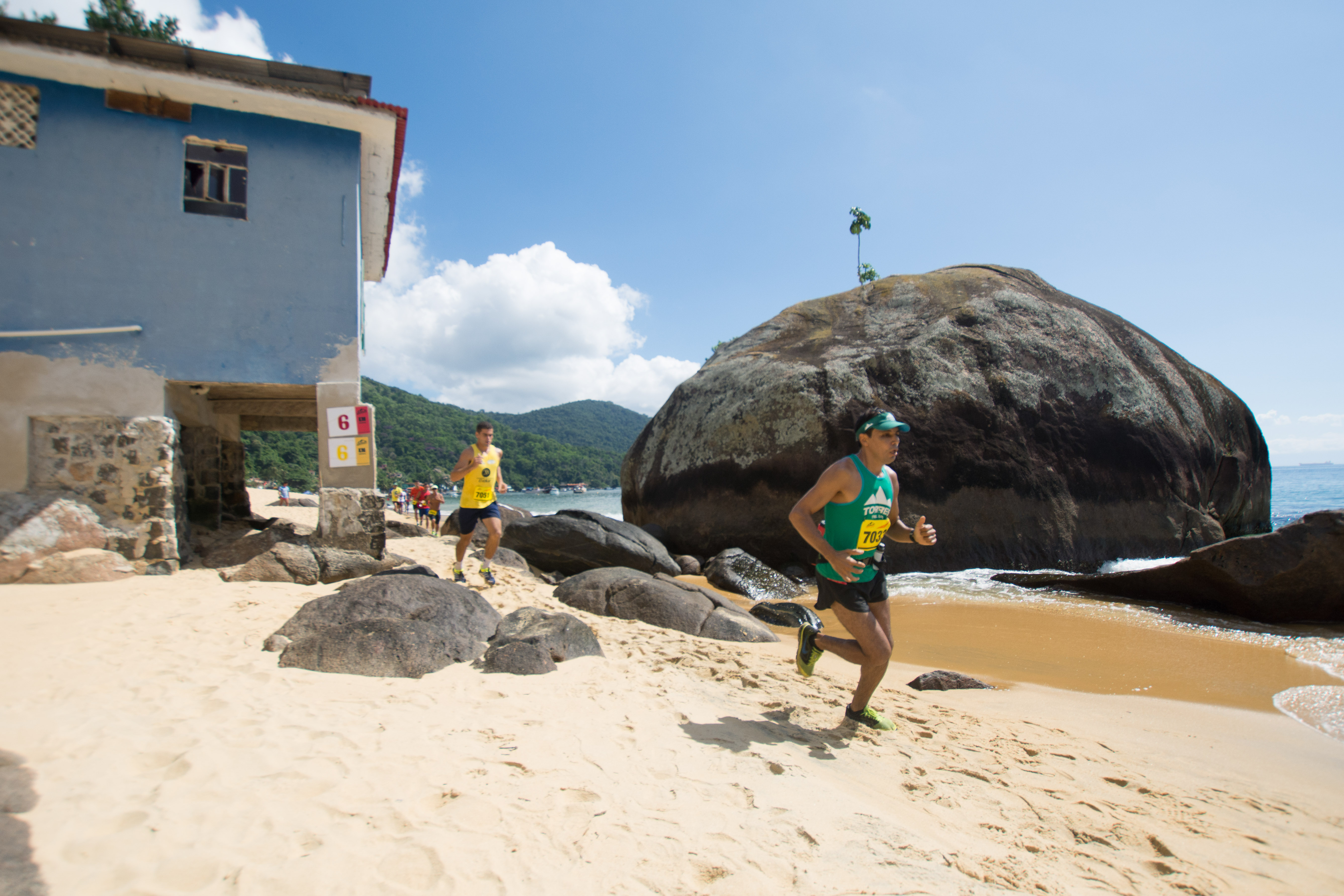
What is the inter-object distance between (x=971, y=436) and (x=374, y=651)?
35.4 feet

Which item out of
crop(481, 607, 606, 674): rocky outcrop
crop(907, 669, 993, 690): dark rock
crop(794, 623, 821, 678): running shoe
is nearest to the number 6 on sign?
crop(481, 607, 606, 674): rocky outcrop

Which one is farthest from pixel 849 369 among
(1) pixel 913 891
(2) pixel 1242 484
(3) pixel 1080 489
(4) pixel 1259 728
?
(1) pixel 913 891

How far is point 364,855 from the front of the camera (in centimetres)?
216

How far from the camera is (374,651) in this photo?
4191 millimetres

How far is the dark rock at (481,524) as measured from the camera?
10.5 metres

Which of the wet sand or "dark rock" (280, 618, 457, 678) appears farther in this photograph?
the wet sand

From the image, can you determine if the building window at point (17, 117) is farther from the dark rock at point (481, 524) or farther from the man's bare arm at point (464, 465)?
the dark rock at point (481, 524)

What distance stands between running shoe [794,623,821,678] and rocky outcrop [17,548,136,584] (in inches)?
270

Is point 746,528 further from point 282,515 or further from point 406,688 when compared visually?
point 282,515

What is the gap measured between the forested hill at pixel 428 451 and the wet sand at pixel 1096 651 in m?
9.28

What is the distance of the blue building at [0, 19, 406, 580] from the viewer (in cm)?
681

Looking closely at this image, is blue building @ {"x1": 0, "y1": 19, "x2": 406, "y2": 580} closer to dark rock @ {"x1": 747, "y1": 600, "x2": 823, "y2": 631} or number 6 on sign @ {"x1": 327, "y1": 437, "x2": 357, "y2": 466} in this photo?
number 6 on sign @ {"x1": 327, "y1": 437, "x2": 357, "y2": 466}

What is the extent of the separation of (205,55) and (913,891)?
9.55 meters

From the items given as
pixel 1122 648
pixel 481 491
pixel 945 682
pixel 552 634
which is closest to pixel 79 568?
pixel 481 491
